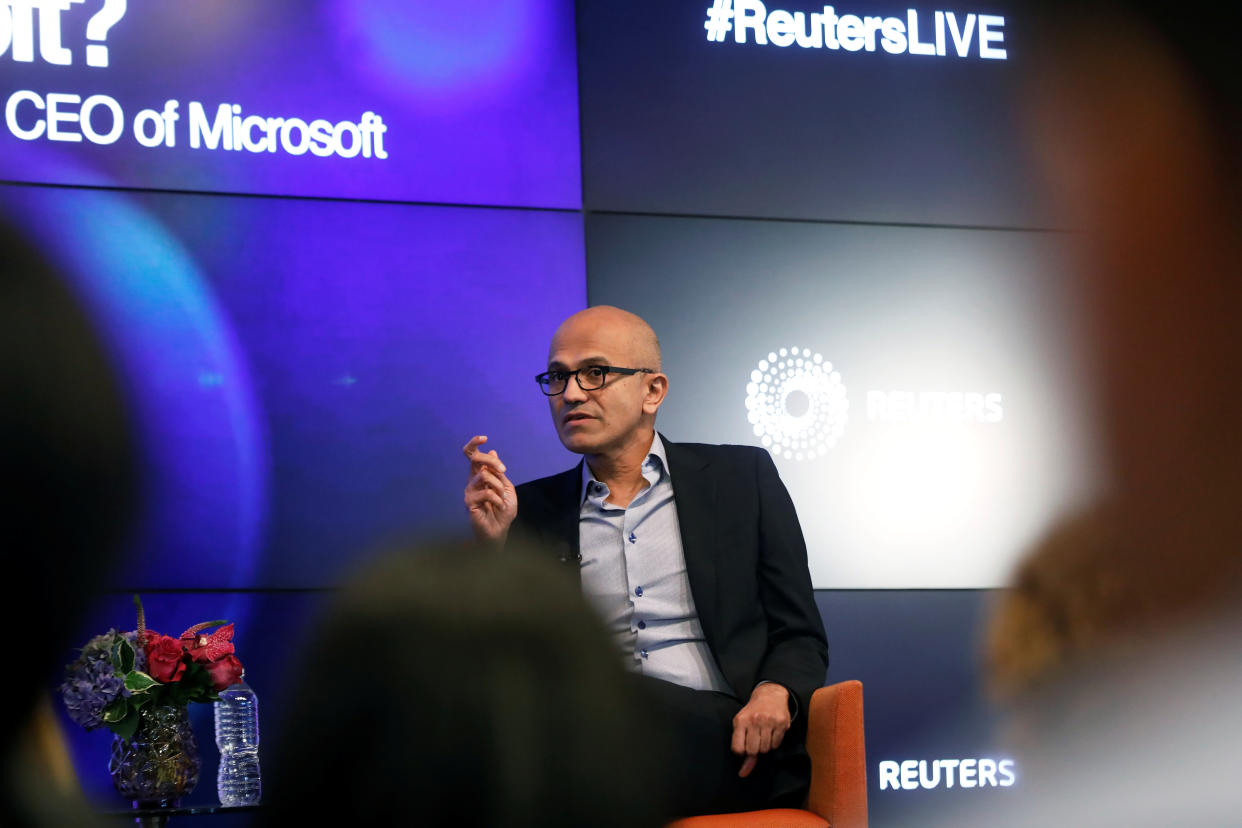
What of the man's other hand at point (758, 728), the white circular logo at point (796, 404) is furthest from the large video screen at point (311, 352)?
the man's other hand at point (758, 728)

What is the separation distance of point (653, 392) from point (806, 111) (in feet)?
4.89

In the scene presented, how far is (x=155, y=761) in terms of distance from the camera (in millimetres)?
2775

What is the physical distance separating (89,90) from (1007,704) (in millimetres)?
3040

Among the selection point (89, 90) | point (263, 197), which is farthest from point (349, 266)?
point (89, 90)

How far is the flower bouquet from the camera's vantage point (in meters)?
2.76

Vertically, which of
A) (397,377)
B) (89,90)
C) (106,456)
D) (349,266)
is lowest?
(106,456)

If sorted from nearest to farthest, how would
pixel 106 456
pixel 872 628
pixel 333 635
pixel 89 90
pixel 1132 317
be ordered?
pixel 106 456 < pixel 333 635 < pixel 89 90 < pixel 872 628 < pixel 1132 317

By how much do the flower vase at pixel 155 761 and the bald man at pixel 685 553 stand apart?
2.48 ft

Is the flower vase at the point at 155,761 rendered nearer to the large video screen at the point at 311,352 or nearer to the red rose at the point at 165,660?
the red rose at the point at 165,660

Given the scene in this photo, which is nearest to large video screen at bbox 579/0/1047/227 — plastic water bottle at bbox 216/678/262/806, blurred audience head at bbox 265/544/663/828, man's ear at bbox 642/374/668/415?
man's ear at bbox 642/374/668/415

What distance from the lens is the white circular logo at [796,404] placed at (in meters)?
3.97

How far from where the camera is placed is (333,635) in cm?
57

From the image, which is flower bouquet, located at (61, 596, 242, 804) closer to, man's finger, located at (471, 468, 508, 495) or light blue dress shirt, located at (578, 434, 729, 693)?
man's finger, located at (471, 468, 508, 495)

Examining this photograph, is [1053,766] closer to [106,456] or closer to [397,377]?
[397,377]
